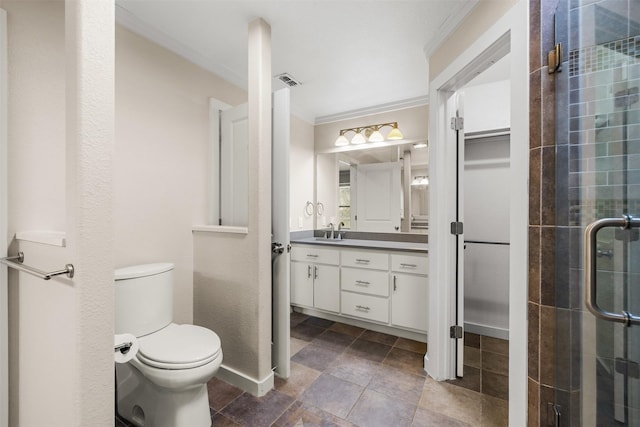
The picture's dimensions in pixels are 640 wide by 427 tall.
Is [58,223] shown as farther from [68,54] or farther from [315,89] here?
[315,89]

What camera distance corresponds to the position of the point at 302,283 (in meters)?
2.99

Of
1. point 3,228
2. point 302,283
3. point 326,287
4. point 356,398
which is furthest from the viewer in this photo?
point 302,283

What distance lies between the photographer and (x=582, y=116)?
985 millimetres

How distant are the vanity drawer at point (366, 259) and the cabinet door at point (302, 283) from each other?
444 millimetres

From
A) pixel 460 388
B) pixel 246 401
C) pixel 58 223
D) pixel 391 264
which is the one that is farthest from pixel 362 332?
pixel 58 223

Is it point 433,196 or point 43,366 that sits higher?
point 433,196

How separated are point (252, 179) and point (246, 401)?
137cm

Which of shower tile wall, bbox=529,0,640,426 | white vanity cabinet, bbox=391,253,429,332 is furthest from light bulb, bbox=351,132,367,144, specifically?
Result: shower tile wall, bbox=529,0,640,426

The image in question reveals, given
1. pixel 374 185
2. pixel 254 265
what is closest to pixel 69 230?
pixel 254 265

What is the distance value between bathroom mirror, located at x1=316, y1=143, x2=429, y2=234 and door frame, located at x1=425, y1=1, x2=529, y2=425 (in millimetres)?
837

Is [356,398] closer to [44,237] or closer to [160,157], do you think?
[44,237]

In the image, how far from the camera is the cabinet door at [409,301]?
2338mm

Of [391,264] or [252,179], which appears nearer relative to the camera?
[252,179]

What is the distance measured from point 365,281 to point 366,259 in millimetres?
215
